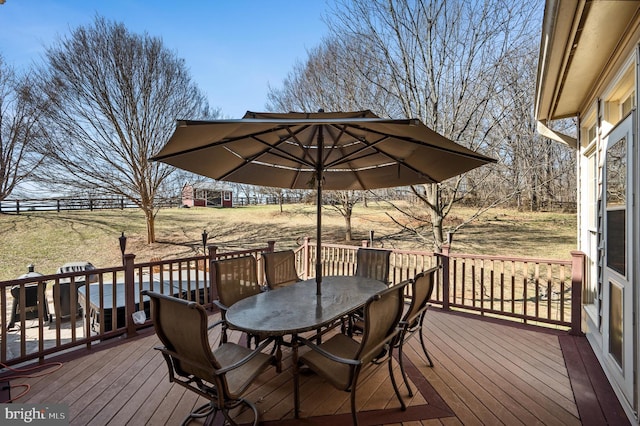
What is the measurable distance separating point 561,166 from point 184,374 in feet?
32.1

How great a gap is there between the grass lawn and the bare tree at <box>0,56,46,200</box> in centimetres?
272

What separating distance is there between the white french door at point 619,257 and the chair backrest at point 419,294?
1397 millimetres

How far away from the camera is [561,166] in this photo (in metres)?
7.97

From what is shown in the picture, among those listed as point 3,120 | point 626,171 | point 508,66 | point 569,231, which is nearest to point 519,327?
point 626,171

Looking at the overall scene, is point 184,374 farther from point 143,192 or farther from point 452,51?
point 143,192

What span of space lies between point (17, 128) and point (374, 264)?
12.1 metres

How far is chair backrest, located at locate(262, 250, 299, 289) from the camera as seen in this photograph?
3.54 m

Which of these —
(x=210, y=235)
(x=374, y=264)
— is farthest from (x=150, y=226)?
(x=374, y=264)

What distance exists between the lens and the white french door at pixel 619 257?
2223mm

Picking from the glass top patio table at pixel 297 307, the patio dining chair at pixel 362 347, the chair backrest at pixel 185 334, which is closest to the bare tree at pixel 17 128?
the glass top patio table at pixel 297 307

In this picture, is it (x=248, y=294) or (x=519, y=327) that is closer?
(x=248, y=294)

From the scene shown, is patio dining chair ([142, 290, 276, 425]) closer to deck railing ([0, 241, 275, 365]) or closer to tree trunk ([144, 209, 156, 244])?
deck railing ([0, 241, 275, 365])

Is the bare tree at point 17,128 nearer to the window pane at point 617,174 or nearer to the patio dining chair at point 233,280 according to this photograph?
the patio dining chair at point 233,280

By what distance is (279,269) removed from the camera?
3.70 m
